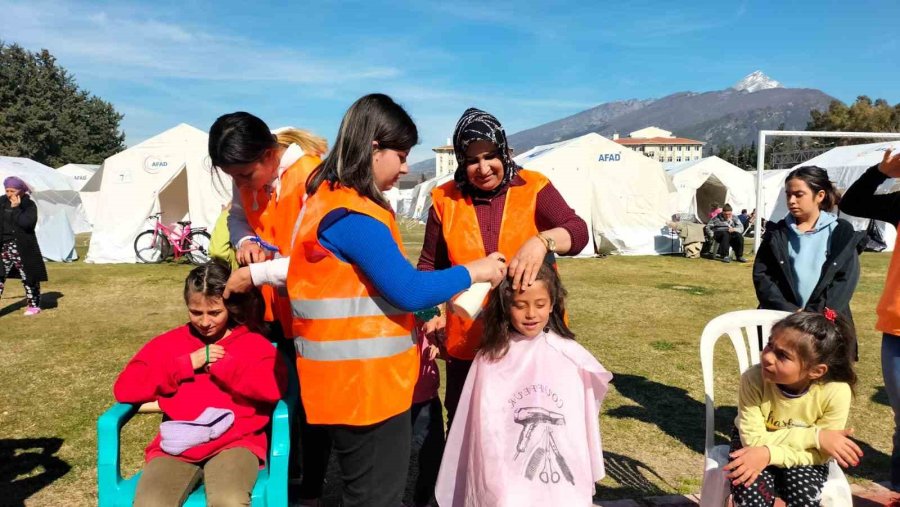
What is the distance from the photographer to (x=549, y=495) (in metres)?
2.22

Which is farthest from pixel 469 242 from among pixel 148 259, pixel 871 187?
pixel 148 259

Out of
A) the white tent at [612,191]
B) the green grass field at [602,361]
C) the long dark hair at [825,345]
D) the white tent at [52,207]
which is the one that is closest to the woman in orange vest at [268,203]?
the green grass field at [602,361]

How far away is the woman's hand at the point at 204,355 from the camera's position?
2557mm

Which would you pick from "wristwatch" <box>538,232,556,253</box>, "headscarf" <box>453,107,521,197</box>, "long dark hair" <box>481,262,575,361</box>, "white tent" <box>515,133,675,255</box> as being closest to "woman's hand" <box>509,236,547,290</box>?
"wristwatch" <box>538,232,556,253</box>

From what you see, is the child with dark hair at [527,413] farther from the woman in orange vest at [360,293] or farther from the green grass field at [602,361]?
the green grass field at [602,361]

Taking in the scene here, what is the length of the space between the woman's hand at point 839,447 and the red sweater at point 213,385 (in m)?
2.30

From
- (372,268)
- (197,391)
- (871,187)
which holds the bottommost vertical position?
(197,391)

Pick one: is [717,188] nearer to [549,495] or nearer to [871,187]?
[871,187]

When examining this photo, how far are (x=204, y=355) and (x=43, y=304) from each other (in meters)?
8.29

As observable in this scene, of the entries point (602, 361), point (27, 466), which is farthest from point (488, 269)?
point (602, 361)

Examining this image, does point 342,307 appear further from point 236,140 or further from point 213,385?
point 213,385

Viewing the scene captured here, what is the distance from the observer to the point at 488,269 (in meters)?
2.01

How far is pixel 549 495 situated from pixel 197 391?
1.58 meters

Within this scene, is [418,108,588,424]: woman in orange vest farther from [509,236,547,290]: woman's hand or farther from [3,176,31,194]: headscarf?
[3,176,31,194]: headscarf
